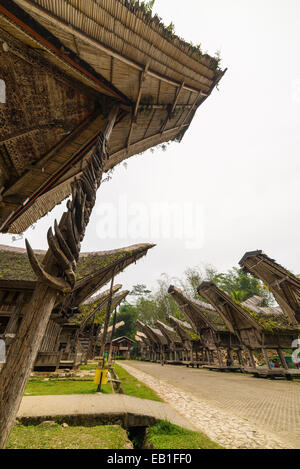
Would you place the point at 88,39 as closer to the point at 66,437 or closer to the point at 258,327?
the point at 66,437

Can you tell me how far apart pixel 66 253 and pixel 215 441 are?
10.0ft

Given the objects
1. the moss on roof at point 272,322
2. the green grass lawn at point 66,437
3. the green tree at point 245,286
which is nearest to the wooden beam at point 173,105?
the green grass lawn at point 66,437

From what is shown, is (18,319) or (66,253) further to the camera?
(18,319)

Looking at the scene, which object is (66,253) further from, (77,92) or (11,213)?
(11,213)

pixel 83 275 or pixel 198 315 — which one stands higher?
pixel 198 315

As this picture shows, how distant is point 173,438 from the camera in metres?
2.54

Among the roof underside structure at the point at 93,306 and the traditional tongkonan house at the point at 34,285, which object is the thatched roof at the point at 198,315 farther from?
the traditional tongkonan house at the point at 34,285

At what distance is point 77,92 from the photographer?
4.66 meters

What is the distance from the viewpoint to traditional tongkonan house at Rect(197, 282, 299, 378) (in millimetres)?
9672

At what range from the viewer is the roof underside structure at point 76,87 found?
328 centimetres

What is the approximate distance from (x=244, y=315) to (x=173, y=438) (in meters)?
9.78

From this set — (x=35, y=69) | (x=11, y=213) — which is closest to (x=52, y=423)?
(x=11, y=213)

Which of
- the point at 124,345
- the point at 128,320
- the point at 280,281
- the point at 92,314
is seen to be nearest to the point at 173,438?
the point at 280,281
